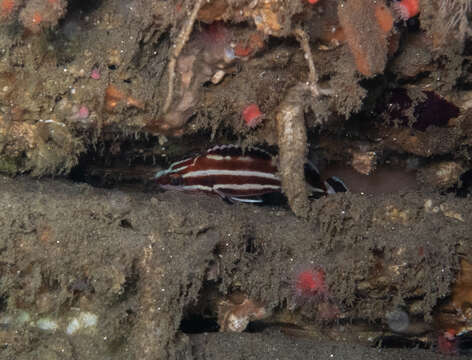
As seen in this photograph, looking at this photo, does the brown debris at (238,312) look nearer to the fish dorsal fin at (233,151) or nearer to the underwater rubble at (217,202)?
the underwater rubble at (217,202)

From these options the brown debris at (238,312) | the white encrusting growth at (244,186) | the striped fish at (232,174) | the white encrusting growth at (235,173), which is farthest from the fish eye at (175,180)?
the brown debris at (238,312)

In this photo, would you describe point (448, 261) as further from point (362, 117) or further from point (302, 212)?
point (362, 117)

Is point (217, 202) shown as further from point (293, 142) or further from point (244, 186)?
point (293, 142)

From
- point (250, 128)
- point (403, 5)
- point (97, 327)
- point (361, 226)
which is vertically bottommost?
point (97, 327)

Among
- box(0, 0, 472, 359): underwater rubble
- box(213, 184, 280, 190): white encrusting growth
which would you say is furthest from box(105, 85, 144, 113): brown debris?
box(213, 184, 280, 190): white encrusting growth

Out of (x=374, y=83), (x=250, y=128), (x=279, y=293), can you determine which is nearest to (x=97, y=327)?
(x=279, y=293)

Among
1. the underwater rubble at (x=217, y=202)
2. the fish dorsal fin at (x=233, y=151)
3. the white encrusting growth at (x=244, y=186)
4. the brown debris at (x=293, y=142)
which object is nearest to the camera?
the underwater rubble at (x=217, y=202)

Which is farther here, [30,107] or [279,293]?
[279,293]
